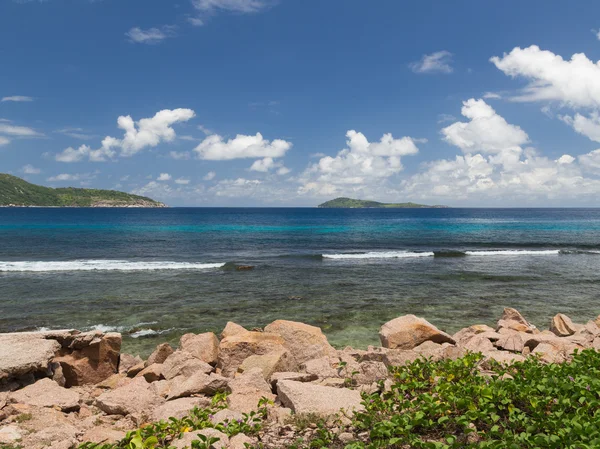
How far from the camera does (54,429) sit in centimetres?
629

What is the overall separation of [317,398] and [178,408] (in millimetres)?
2451

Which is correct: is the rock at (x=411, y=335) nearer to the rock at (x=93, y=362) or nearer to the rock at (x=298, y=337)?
the rock at (x=298, y=337)

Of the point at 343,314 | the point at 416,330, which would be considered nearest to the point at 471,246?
the point at 343,314

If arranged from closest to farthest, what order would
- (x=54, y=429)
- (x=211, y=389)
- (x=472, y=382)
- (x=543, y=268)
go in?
(x=54, y=429) → (x=472, y=382) → (x=211, y=389) → (x=543, y=268)

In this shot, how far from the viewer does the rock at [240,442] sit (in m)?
5.39

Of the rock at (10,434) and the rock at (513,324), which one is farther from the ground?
the rock at (10,434)

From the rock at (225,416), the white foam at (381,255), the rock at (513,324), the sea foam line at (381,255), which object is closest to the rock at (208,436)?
the rock at (225,416)

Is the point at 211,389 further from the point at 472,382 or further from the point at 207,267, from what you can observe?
the point at 207,267

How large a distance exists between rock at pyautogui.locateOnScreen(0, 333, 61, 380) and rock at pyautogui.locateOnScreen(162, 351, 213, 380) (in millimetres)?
2799

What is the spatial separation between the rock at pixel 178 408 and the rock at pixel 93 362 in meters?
5.04

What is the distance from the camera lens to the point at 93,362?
433 inches

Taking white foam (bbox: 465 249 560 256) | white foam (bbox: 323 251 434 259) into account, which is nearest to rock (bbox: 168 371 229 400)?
white foam (bbox: 323 251 434 259)

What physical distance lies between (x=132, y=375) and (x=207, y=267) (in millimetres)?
24633

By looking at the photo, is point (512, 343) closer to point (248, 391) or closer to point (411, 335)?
point (411, 335)
